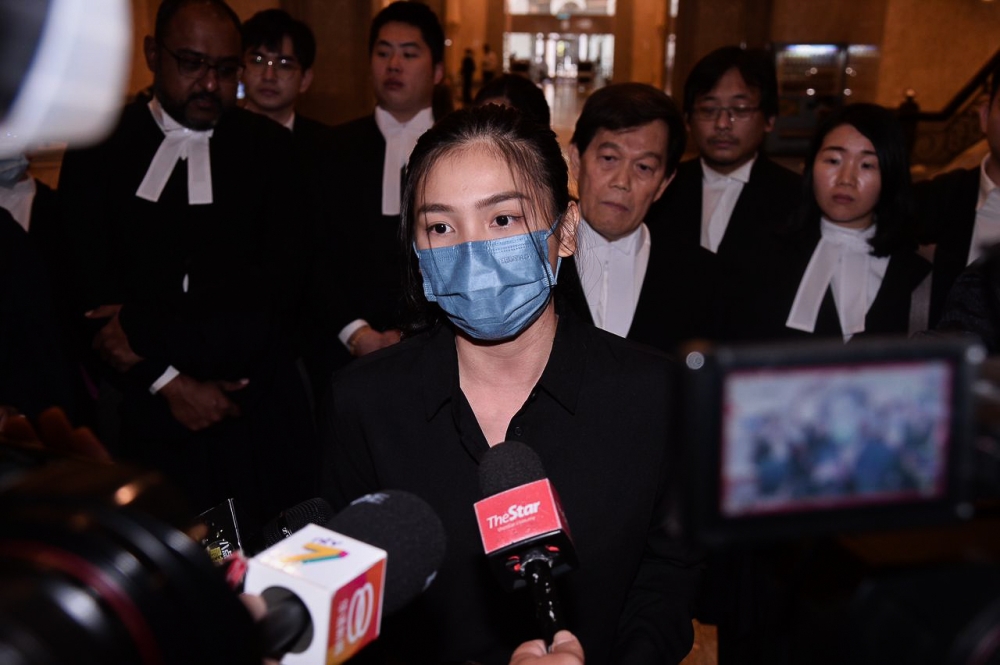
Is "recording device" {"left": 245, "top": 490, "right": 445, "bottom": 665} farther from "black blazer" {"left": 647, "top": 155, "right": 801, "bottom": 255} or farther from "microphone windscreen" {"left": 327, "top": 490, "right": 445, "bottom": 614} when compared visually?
"black blazer" {"left": 647, "top": 155, "right": 801, "bottom": 255}

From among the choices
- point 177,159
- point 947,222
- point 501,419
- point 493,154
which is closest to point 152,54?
point 177,159

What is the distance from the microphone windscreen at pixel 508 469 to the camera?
1206mm

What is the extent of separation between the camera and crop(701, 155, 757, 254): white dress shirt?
3574mm

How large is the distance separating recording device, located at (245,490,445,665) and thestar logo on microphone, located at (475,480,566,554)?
12cm

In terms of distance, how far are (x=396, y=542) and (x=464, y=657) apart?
25.0 inches

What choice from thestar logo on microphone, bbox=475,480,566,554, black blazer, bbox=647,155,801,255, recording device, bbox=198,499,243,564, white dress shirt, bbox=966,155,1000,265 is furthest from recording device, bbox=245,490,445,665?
white dress shirt, bbox=966,155,1000,265

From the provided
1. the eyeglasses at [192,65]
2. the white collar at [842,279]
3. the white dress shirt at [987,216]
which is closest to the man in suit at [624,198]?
the white collar at [842,279]

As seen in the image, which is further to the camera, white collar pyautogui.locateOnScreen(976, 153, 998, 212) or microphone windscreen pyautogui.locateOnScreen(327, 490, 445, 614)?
white collar pyautogui.locateOnScreen(976, 153, 998, 212)

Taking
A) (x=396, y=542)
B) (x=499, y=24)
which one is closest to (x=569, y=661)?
(x=396, y=542)

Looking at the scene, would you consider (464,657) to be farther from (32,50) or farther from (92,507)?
(32,50)

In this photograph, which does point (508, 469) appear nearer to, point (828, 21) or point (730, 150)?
point (730, 150)

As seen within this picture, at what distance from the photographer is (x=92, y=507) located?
0.69 metres

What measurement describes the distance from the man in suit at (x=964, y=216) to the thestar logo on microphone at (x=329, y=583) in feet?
8.01

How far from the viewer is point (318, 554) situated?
900 millimetres
